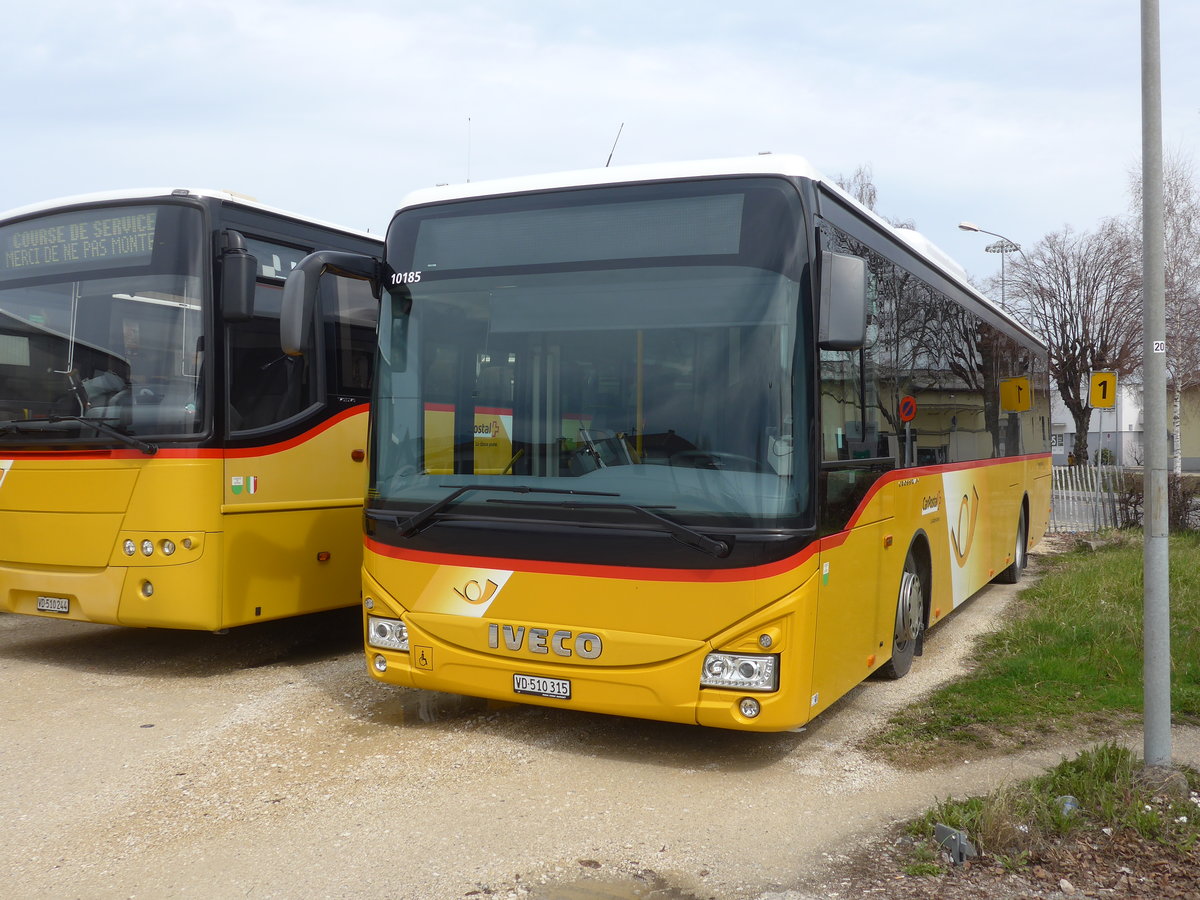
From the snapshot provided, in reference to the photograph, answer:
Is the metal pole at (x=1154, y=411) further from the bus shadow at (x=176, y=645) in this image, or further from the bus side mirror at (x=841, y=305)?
the bus shadow at (x=176, y=645)

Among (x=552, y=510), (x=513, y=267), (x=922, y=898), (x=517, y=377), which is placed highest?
(x=513, y=267)

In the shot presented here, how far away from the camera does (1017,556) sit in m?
13.2

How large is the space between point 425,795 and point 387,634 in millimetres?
1209

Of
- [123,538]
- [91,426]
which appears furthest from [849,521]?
[91,426]

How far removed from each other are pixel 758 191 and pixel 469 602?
263cm

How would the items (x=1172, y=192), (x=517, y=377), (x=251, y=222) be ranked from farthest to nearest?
(x=1172, y=192) → (x=251, y=222) → (x=517, y=377)

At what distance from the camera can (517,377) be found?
5945 mm

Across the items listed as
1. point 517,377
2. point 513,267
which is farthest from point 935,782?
point 513,267

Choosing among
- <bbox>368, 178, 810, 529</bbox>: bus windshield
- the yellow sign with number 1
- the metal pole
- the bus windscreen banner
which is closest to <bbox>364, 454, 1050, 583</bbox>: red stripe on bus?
<bbox>368, 178, 810, 529</bbox>: bus windshield

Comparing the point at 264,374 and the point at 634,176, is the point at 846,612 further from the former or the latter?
the point at 264,374

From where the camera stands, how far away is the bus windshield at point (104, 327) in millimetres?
7586

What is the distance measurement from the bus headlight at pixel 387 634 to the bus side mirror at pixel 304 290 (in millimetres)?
1587

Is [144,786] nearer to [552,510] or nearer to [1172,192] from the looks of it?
[552,510]

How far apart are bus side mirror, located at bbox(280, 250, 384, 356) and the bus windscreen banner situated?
2080 mm
